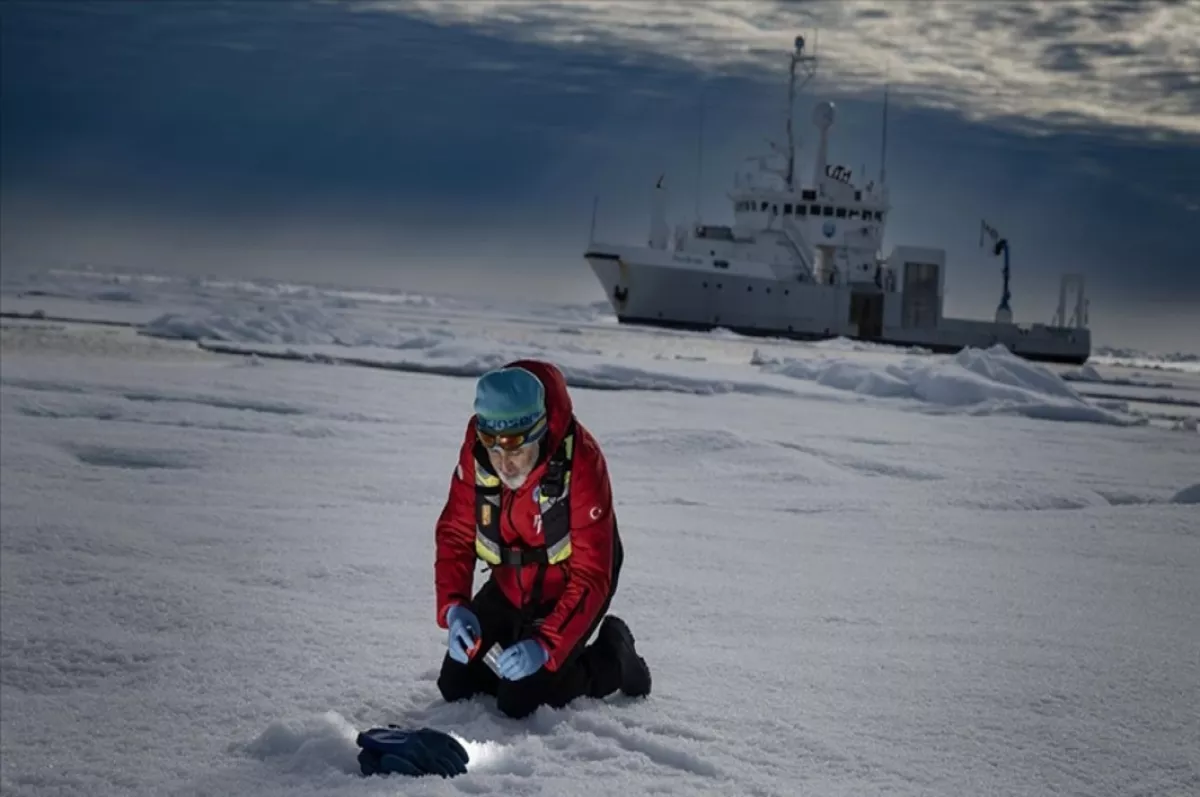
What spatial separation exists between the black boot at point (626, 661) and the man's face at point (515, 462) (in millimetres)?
481

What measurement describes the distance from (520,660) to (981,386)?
11229mm

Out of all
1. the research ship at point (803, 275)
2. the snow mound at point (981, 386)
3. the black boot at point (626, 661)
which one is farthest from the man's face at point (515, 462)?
the research ship at point (803, 275)

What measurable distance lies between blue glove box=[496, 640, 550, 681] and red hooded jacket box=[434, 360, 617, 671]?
0.04m

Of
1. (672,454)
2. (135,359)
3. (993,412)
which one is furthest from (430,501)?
(135,359)

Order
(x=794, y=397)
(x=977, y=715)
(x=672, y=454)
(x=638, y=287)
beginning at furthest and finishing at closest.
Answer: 1. (x=638, y=287)
2. (x=794, y=397)
3. (x=672, y=454)
4. (x=977, y=715)

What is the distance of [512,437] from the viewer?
2.15 metres

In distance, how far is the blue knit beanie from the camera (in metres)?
2.12

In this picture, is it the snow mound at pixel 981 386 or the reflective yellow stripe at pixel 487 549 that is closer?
the reflective yellow stripe at pixel 487 549

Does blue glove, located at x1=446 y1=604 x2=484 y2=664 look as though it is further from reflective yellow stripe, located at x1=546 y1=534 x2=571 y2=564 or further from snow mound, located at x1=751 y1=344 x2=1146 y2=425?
snow mound, located at x1=751 y1=344 x2=1146 y2=425

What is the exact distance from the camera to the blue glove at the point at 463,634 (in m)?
2.25

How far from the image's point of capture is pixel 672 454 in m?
6.81

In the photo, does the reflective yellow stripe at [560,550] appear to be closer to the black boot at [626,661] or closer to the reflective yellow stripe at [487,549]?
the reflective yellow stripe at [487,549]

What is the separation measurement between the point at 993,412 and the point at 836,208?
29.0 m

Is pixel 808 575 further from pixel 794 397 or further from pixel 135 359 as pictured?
pixel 135 359
